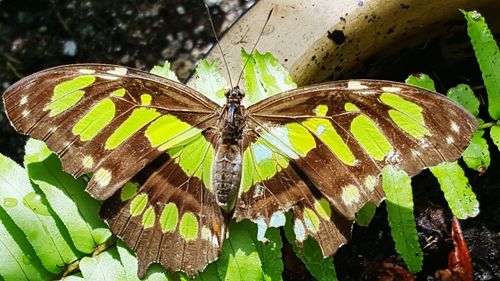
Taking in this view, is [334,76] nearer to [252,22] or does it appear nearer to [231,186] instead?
[252,22]

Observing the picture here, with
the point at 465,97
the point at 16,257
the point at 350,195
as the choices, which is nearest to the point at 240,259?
the point at 350,195

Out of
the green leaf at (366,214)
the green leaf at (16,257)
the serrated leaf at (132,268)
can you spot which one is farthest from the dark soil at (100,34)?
the green leaf at (366,214)

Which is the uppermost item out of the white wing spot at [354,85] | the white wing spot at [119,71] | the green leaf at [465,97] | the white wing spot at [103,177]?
the white wing spot at [119,71]

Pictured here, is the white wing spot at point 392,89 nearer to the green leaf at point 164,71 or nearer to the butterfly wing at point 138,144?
the butterfly wing at point 138,144

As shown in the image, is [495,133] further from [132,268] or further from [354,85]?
[132,268]

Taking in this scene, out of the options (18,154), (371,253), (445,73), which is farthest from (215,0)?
(371,253)

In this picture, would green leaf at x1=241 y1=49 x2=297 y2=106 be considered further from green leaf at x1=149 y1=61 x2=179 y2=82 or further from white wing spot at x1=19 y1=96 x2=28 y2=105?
white wing spot at x1=19 y1=96 x2=28 y2=105
